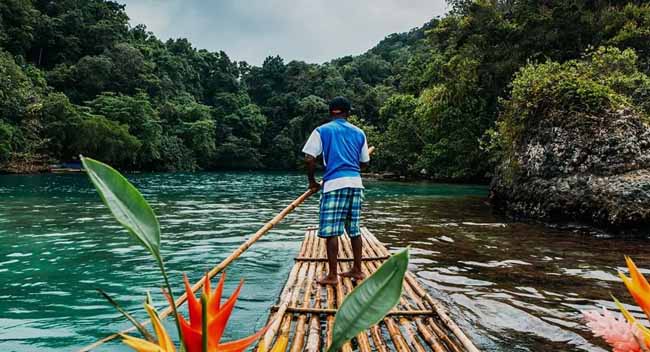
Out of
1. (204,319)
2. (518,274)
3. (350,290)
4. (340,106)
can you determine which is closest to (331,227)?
(350,290)

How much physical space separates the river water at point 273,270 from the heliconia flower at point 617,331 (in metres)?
2.48

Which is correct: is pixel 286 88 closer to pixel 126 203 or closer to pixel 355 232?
pixel 355 232

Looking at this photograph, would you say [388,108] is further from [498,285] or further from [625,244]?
[498,285]

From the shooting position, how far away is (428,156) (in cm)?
2686

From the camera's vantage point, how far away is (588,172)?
26.2 ft

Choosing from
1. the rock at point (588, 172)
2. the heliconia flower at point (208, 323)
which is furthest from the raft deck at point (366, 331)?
Result: the rock at point (588, 172)

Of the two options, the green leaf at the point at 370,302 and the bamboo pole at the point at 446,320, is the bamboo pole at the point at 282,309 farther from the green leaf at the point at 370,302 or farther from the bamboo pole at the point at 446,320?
the green leaf at the point at 370,302

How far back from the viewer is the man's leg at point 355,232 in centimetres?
394

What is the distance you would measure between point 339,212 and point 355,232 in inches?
8.5

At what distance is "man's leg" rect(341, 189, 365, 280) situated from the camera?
12.9 feet

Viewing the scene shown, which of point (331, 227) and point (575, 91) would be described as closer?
point (331, 227)

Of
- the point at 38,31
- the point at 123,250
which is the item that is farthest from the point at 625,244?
the point at 38,31

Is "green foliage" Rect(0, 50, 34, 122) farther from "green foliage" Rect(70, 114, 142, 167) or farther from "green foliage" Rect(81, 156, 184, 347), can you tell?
"green foliage" Rect(81, 156, 184, 347)

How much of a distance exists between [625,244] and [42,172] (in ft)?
97.7
